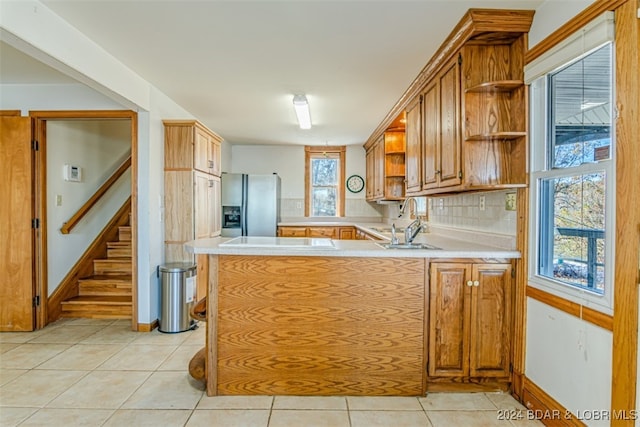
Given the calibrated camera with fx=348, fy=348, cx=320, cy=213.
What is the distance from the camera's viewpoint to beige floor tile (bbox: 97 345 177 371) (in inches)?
101

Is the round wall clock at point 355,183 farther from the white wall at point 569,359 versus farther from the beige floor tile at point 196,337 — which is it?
the white wall at point 569,359

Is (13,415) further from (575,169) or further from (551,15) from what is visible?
(551,15)

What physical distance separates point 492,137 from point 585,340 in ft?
Answer: 4.07

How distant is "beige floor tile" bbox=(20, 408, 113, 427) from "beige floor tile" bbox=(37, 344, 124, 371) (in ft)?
1.83

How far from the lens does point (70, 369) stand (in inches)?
99.4

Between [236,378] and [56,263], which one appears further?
[56,263]

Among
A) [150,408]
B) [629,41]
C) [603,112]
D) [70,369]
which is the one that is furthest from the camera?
[70,369]

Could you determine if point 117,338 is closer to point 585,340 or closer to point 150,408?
point 150,408

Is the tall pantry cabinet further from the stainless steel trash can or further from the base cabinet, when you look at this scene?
the base cabinet

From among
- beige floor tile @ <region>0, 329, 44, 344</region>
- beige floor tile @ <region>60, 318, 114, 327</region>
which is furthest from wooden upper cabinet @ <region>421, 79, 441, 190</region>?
beige floor tile @ <region>0, 329, 44, 344</region>

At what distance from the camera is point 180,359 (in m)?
2.72

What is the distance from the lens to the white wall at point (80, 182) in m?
3.59

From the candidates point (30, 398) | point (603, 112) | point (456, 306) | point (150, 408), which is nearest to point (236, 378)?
point (150, 408)

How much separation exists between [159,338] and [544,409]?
2973 mm
